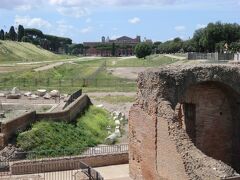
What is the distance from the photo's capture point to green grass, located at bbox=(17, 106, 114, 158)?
1035 inches

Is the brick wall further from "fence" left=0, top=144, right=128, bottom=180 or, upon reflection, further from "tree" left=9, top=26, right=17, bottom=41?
"tree" left=9, top=26, right=17, bottom=41

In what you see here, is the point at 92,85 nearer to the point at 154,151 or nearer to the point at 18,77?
the point at 18,77

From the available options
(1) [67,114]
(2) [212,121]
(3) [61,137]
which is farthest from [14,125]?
(2) [212,121]

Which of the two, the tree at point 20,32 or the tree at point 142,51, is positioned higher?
the tree at point 20,32

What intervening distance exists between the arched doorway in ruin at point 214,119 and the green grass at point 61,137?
8.83 meters

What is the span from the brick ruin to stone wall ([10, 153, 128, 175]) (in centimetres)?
330

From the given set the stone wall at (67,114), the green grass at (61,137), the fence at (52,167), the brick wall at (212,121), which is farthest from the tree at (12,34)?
the brick wall at (212,121)

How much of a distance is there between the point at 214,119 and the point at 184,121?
135cm

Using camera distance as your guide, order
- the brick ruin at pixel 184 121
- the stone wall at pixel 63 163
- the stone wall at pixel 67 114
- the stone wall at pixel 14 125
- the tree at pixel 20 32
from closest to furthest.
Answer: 1. the brick ruin at pixel 184 121
2. the stone wall at pixel 63 163
3. the stone wall at pixel 14 125
4. the stone wall at pixel 67 114
5. the tree at pixel 20 32

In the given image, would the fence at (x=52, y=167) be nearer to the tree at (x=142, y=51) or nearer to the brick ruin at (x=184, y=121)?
the brick ruin at (x=184, y=121)

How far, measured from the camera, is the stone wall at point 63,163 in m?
21.4

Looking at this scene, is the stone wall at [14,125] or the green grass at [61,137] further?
the green grass at [61,137]

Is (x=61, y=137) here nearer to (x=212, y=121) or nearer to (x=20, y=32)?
(x=212, y=121)

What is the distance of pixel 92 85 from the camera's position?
62469 millimetres
